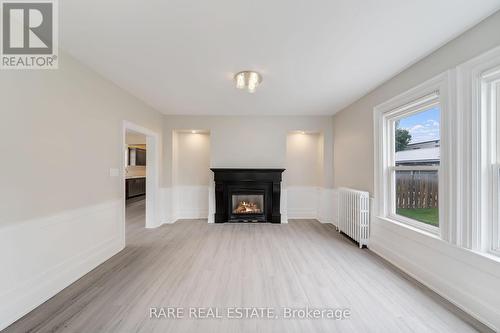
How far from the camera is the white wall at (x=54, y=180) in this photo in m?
1.57

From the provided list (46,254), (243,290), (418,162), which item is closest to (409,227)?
(418,162)

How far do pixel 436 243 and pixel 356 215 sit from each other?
4.03ft

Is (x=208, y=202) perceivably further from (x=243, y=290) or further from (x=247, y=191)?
(x=243, y=290)

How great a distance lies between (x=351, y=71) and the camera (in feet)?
7.88

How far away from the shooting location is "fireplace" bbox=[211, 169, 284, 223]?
4.38 metres

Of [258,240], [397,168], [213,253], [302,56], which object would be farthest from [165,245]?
[397,168]

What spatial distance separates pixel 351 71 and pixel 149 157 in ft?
12.9

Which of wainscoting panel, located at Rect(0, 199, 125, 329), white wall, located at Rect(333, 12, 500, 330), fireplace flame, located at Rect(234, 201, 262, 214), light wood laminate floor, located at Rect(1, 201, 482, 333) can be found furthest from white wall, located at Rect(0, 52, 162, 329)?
white wall, located at Rect(333, 12, 500, 330)

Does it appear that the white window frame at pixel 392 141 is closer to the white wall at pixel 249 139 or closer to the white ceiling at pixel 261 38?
the white ceiling at pixel 261 38

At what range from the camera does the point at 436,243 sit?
1.95 metres

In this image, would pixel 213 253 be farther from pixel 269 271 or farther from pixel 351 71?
pixel 351 71

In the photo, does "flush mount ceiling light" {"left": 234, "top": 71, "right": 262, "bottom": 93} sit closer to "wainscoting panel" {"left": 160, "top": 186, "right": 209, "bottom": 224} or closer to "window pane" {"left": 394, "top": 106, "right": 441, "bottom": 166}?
"window pane" {"left": 394, "top": 106, "right": 441, "bottom": 166}

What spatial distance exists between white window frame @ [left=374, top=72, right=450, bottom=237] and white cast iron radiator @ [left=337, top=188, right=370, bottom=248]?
18 centimetres

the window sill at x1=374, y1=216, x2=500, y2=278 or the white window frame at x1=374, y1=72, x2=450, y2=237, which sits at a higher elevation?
the white window frame at x1=374, y1=72, x2=450, y2=237
